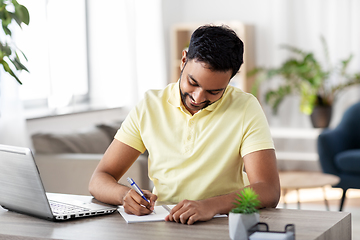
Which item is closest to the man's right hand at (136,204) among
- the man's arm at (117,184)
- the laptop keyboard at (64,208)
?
the man's arm at (117,184)

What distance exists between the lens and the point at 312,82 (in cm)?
491

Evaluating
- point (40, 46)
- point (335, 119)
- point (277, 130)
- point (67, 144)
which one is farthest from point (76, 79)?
point (335, 119)

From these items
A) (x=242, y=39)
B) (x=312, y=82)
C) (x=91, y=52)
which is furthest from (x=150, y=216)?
(x=242, y=39)

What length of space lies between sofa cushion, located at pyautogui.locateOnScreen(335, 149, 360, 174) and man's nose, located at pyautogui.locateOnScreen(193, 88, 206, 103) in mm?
2645

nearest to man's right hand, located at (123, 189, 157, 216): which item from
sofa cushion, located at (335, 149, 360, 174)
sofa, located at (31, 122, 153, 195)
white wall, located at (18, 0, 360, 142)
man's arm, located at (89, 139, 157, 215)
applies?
man's arm, located at (89, 139, 157, 215)

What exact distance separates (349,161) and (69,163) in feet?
6.99

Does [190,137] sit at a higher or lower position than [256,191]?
higher

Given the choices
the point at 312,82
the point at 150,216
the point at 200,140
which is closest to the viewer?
the point at 150,216

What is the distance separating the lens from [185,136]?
62.2 inches

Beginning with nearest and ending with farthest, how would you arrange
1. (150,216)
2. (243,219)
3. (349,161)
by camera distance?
1. (243,219)
2. (150,216)
3. (349,161)

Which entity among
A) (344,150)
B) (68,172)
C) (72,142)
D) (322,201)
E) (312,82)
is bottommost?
(322,201)

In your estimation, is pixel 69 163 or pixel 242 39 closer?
pixel 69 163

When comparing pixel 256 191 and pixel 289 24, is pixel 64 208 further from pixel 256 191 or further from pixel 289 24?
pixel 289 24

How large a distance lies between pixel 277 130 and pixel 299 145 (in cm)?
32
